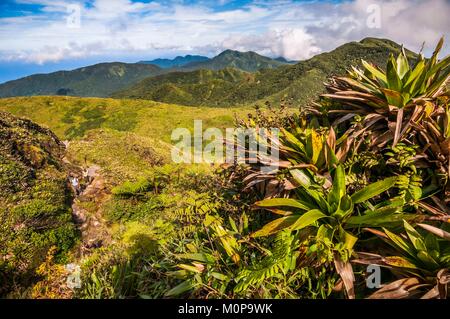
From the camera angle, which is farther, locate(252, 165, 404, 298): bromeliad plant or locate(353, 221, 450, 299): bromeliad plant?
locate(252, 165, 404, 298): bromeliad plant

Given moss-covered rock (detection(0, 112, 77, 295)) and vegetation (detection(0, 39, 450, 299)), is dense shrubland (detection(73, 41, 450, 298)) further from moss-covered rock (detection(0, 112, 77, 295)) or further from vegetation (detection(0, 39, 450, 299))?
moss-covered rock (detection(0, 112, 77, 295))

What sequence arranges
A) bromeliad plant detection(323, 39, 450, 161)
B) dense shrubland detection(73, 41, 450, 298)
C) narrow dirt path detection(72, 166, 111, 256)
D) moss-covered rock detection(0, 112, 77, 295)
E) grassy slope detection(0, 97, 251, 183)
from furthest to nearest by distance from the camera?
grassy slope detection(0, 97, 251, 183), narrow dirt path detection(72, 166, 111, 256), moss-covered rock detection(0, 112, 77, 295), bromeliad plant detection(323, 39, 450, 161), dense shrubland detection(73, 41, 450, 298)

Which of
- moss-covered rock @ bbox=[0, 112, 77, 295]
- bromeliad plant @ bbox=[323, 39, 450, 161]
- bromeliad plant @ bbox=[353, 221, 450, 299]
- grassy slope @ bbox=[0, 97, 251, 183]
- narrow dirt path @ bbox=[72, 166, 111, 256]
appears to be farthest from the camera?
grassy slope @ bbox=[0, 97, 251, 183]

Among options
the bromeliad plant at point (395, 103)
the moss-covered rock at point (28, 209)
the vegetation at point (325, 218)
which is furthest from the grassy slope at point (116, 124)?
the bromeliad plant at point (395, 103)

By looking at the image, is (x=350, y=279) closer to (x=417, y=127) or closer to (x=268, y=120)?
(x=417, y=127)

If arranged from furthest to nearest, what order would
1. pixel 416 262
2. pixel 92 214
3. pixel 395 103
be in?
pixel 92 214, pixel 395 103, pixel 416 262

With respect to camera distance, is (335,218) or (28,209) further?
(28,209)

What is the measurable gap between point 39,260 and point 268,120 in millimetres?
4549

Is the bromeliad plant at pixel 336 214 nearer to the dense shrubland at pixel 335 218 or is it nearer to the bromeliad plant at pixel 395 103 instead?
the dense shrubland at pixel 335 218

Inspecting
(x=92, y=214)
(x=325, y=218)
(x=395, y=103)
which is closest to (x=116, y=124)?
(x=92, y=214)

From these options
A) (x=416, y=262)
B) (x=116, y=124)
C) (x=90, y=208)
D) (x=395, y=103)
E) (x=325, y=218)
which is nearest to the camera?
(x=416, y=262)

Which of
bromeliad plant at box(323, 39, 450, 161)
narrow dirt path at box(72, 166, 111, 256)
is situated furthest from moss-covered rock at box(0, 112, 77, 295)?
bromeliad plant at box(323, 39, 450, 161)

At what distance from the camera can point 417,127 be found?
10.8 ft

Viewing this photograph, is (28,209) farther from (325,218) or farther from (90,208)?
(325,218)
